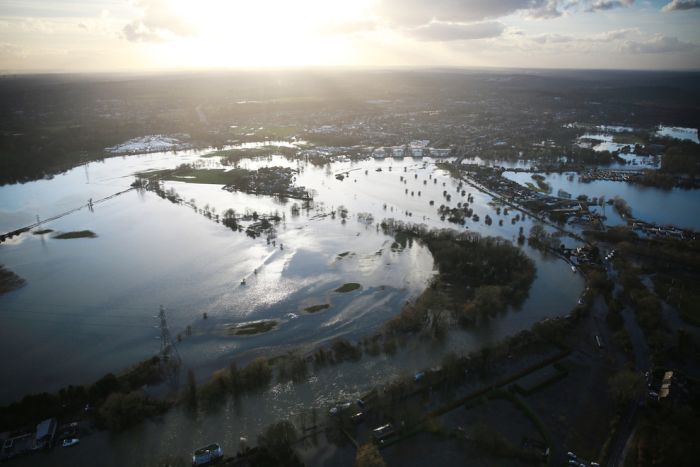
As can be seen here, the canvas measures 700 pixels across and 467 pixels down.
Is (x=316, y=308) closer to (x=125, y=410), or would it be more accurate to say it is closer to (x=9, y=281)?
(x=125, y=410)

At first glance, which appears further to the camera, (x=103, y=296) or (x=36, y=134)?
(x=36, y=134)

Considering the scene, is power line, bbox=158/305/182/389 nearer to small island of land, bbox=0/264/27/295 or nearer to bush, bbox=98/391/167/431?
bush, bbox=98/391/167/431

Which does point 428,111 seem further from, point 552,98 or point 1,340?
point 1,340

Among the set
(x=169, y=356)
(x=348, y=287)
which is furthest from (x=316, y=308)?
(x=169, y=356)

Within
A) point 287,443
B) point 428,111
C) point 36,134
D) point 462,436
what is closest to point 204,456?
point 287,443

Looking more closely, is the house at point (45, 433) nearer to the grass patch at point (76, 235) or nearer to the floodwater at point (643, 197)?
the grass patch at point (76, 235)

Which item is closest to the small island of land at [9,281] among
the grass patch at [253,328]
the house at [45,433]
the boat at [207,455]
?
the house at [45,433]
